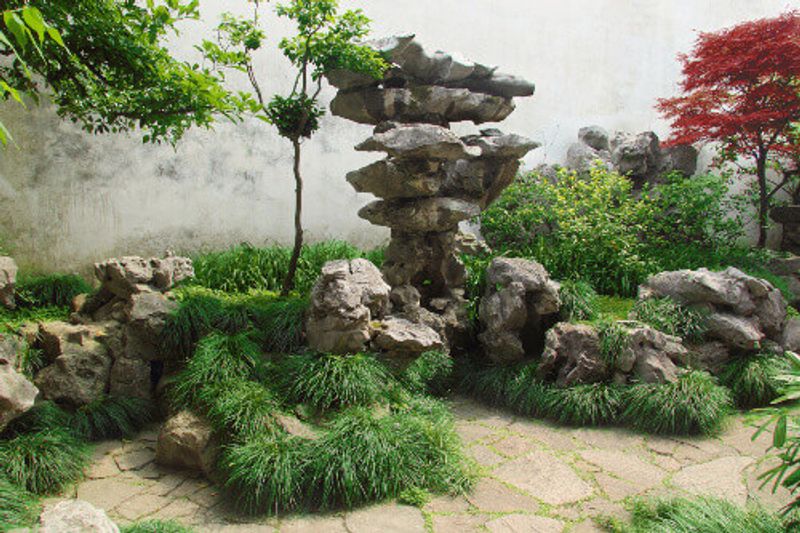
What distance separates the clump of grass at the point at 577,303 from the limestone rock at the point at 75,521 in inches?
175

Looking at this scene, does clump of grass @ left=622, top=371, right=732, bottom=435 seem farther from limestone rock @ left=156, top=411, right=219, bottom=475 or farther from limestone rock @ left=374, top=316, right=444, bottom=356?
limestone rock @ left=156, top=411, right=219, bottom=475

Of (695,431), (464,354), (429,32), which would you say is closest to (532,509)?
(695,431)

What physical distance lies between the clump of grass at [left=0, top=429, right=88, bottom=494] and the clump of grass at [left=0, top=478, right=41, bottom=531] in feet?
0.44

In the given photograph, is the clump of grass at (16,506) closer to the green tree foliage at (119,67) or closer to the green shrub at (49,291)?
the green tree foliage at (119,67)

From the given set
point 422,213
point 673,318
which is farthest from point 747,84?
point 422,213

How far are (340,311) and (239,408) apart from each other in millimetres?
1021

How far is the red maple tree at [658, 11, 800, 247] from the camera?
277 inches

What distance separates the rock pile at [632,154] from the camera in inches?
349

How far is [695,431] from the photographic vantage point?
4.75 metres

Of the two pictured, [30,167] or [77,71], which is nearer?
[77,71]

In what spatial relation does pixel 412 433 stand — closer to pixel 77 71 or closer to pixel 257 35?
pixel 77 71

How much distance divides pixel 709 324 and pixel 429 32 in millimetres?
5572

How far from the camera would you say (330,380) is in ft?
14.8

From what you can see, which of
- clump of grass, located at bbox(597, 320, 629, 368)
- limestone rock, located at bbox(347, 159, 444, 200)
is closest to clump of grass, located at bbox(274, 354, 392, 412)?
limestone rock, located at bbox(347, 159, 444, 200)
